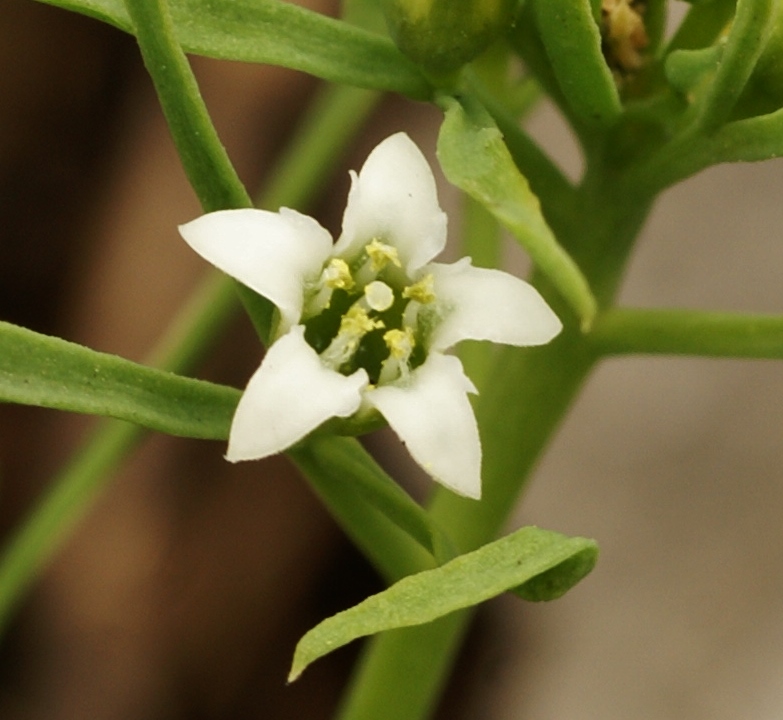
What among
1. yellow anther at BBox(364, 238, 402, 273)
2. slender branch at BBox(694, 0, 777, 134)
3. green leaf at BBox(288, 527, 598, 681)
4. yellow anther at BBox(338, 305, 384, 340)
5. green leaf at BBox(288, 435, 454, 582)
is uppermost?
slender branch at BBox(694, 0, 777, 134)

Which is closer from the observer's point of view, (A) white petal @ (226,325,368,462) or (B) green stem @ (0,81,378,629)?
(A) white petal @ (226,325,368,462)

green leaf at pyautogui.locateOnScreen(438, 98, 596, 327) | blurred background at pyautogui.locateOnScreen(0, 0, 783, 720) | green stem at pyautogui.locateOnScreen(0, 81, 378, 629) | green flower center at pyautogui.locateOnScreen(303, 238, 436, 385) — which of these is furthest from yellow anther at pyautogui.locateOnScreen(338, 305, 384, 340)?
blurred background at pyautogui.locateOnScreen(0, 0, 783, 720)

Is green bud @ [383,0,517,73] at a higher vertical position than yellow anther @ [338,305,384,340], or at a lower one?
higher

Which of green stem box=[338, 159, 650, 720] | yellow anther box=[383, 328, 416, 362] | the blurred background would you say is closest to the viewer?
yellow anther box=[383, 328, 416, 362]

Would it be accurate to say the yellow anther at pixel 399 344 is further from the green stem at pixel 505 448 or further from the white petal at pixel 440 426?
the green stem at pixel 505 448

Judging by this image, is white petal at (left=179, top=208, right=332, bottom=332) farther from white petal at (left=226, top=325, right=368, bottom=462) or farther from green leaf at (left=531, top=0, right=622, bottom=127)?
green leaf at (left=531, top=0, right=622, bottom=127)

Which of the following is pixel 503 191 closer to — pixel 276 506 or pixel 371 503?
pixel 371 503

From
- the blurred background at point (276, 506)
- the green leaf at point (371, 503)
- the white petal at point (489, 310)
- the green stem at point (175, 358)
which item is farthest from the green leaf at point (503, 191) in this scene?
the blurred background at point (276, 506)
